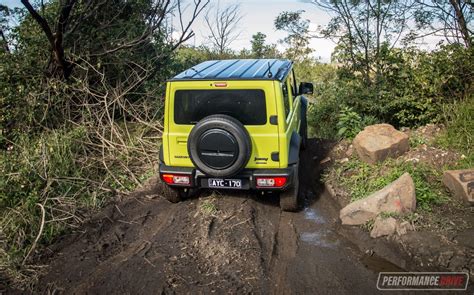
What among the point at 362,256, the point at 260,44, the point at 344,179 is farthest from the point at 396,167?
the point at 260,44

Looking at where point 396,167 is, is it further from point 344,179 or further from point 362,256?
point 362,256

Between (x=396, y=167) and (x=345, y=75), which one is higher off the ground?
(x=345, y=75)

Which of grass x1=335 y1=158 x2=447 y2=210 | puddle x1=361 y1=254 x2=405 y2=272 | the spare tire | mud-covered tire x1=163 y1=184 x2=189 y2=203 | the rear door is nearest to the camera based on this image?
puddle x1=361 y1=254 x2=405 y2=272

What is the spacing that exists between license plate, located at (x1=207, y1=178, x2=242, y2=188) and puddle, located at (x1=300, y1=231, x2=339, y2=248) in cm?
100

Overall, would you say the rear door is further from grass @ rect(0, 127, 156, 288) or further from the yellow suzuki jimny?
grass @ rect(0, 127, 156, 288)

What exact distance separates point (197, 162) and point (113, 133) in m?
2.91

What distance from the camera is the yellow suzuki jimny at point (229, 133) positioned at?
4.61 metres

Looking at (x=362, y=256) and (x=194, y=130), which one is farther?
(x=194, y=130)

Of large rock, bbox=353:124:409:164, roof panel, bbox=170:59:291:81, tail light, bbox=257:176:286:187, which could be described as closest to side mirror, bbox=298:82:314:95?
roof panel, bbox=170:59:291:81

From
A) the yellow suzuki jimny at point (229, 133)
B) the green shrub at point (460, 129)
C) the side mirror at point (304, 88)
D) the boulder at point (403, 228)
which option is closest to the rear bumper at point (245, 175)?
the yellow suzuki jimny at point (229, 133)

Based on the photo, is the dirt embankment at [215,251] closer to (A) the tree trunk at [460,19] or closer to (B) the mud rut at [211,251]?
(B) the mud rut at [211,251]

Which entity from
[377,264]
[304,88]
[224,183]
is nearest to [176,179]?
[224,183]

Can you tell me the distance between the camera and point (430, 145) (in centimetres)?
641

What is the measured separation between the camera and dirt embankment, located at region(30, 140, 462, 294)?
3742 mm
